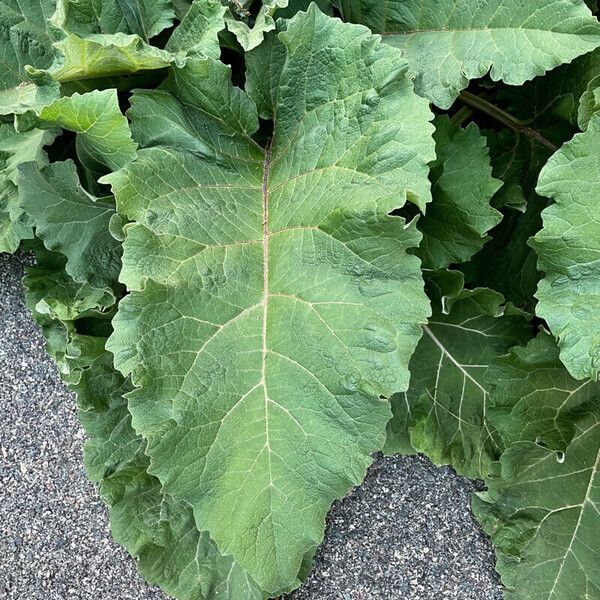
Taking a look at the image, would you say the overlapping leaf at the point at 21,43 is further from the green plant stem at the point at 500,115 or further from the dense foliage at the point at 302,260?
the green plant stem at the point at 500,115

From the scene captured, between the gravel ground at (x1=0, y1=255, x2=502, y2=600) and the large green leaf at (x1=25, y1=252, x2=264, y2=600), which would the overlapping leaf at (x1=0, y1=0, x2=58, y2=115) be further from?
the gravel ground at (x1=0, y1=255, x2=502, y2=600)

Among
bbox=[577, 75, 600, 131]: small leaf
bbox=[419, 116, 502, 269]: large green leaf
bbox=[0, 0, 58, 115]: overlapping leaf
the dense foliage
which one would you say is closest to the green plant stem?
the dense foliage

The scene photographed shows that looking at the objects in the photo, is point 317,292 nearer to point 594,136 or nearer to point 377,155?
point 377,155

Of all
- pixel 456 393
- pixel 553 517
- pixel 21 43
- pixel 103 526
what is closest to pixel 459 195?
pixel 456 393

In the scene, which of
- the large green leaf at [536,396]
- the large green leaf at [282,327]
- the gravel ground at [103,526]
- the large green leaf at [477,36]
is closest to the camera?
the large green leaf at [282,327]

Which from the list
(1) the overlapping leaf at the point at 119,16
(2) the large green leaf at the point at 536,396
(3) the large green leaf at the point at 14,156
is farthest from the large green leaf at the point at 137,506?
(2) the large green leaf at the point at 536,396

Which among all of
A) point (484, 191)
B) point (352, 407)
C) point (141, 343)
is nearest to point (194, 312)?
point (141, 343)

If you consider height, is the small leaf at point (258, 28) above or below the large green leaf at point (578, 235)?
above
